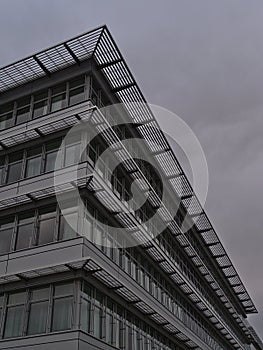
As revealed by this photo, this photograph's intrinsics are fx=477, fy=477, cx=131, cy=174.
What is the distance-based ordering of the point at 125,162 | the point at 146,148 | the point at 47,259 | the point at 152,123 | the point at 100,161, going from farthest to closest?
the point at 146,148 < the point at 152,123 < the point at 125,162 < the point at 100,161 < the point at 47,259

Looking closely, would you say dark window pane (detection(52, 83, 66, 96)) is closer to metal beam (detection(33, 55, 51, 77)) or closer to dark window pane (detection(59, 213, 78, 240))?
metal beam (detection(33, 55, 51, 77))

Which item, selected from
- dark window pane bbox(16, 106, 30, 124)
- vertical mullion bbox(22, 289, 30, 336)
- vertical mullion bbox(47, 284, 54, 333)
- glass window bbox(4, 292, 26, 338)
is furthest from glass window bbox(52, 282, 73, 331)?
dark window pane bbox(16, 106, 30, 124)

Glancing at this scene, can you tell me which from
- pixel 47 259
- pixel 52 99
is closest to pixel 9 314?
pixel 47 259

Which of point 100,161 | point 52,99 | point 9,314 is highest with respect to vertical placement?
point 52,99

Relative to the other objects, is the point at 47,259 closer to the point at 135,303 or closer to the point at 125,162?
the point at 135,303

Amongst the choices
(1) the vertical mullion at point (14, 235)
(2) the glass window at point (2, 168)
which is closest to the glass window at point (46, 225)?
(1) the vertical mullion at point (14, 235)

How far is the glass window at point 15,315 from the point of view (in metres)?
22.1

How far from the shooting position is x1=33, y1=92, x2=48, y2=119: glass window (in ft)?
91.4

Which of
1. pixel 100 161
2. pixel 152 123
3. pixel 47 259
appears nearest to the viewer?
pixel 47 259

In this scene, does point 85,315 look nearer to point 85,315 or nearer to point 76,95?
point 85,315

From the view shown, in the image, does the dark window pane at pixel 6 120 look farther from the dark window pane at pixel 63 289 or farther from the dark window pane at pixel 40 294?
the dark window pane at pixel 63 289

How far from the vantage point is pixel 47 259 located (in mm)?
22734

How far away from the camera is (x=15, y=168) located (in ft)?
89.6

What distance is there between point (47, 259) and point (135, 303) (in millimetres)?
6687
